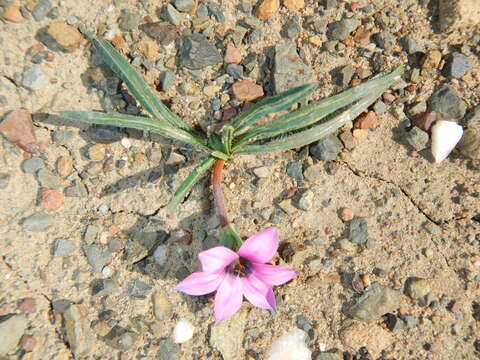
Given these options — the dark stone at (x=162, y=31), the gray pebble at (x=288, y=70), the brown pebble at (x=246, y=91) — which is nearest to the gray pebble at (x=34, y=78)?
the dark stone at (x=162, y=31)

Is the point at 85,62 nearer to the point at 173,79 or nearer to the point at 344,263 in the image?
the point at 173,79

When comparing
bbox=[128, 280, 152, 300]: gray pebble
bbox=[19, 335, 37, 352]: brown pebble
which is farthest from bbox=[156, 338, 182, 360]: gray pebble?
bbox=[19, 335, 37, 352]: brown pebble

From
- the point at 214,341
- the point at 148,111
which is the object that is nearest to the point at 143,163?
the point at 148,111

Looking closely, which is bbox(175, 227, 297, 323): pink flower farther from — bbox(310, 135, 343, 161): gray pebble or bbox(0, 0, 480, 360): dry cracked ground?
bbox(310, 135, 343, 161): gray pebble

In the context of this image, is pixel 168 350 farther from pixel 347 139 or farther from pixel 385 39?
pixel 385 39

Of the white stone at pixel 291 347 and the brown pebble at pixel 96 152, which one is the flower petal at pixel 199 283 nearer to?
the white stone at pixel 291 347

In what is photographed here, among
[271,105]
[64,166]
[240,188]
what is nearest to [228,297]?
[240,188]
